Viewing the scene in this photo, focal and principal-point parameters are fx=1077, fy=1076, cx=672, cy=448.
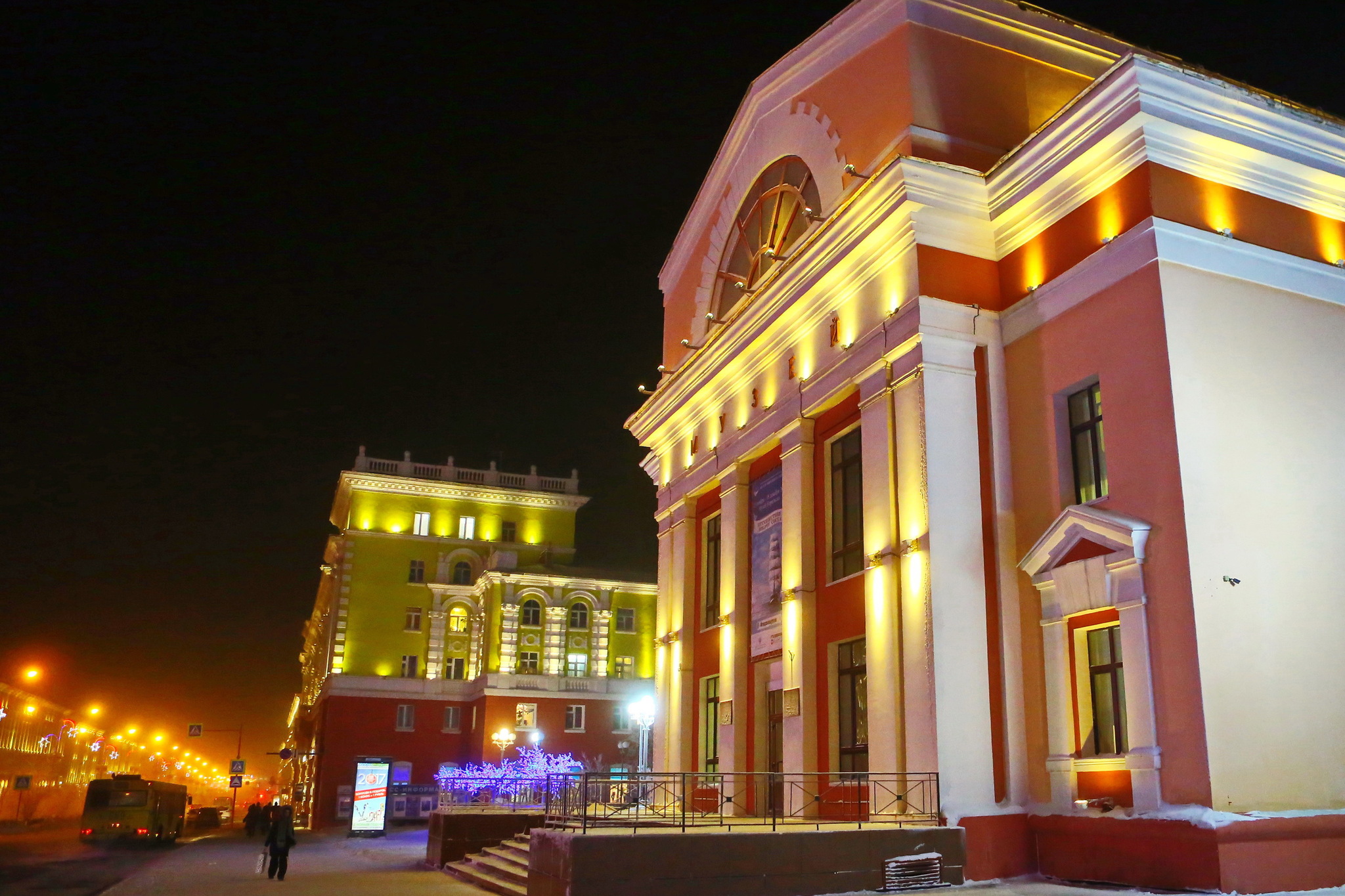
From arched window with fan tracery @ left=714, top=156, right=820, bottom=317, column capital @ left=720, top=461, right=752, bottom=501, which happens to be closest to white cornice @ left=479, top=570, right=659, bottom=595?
arched window with fan tracery @ left=714, top=156, right=820, bottom=317

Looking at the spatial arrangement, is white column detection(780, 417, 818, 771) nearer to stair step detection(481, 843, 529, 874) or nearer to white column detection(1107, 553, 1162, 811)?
stair step detection(481, 843, 529, 874)

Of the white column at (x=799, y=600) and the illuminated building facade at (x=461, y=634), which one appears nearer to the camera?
the white column at (x=799, y=600)

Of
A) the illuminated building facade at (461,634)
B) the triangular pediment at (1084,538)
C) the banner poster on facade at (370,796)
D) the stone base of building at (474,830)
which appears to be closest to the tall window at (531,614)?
the illuminated building facade at (461,634)

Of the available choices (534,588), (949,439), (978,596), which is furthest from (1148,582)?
(534,588)

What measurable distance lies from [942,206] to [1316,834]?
10.2 meters

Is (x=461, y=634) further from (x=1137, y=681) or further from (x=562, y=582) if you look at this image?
(x=1137, y=681)

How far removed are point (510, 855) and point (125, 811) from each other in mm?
23400

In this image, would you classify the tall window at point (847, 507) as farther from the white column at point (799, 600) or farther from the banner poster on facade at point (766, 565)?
the banner poster on facade at point (766, 565)

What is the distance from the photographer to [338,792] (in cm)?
5128

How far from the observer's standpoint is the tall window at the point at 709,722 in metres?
24.7

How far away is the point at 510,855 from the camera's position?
19141 mm

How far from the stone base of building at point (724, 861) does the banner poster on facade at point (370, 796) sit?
21354 millimetres

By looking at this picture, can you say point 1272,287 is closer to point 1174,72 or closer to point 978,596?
point 1174,72

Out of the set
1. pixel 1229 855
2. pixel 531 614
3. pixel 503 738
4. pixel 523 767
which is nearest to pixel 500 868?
pixel 1229 855
